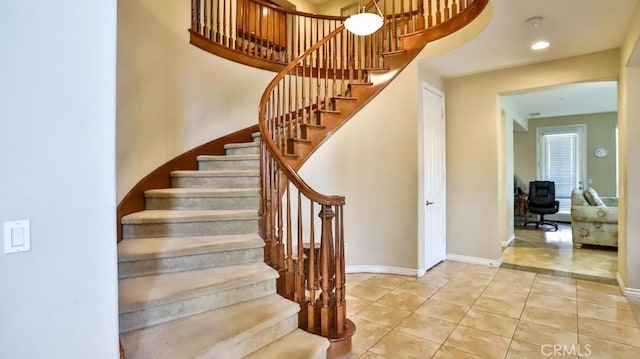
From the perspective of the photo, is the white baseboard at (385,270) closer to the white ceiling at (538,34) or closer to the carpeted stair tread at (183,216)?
the carpeted stair tread at (183,216)

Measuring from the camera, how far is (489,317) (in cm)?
274

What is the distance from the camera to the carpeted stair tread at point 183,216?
2.43 meters

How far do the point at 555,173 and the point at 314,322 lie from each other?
27.3 ft

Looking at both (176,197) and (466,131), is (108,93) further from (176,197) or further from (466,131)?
(466,131)

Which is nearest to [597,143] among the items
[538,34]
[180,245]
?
[538,34]

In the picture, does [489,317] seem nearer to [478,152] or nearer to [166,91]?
[478,152]

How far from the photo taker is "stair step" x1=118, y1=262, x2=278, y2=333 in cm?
173

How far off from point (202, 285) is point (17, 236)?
1.05 metres

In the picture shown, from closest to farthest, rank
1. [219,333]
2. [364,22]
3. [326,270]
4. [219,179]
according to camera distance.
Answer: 1. [219,333]
2. [326,270]
3. [364,22]
4. [219,179]

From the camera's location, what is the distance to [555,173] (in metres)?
7.95

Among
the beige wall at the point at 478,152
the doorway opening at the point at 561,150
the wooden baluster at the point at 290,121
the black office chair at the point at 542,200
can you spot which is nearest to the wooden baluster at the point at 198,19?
the wooden baluster at the point at 290,121

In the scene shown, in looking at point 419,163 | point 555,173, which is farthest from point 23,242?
point 555,173

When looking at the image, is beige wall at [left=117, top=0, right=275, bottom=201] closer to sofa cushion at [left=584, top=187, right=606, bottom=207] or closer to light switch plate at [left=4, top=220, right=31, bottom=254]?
light switch plate at [left=4, top=220, right=31, bottom=254]

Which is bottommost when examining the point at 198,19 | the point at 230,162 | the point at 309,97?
the point at 230,162
